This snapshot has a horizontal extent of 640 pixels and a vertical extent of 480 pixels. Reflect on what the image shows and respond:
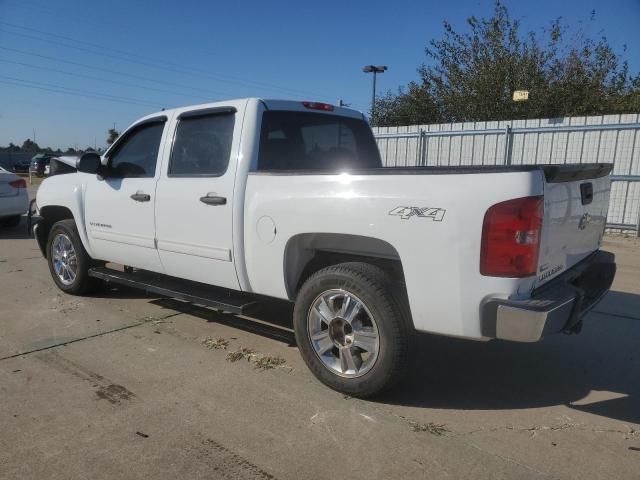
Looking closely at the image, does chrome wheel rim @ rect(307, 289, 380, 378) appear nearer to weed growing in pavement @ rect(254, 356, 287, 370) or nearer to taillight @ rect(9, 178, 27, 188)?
weed growing in pavement @ rect(254, 356, 287, 370)

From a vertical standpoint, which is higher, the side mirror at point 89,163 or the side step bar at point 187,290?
the side mirror at point 89,163

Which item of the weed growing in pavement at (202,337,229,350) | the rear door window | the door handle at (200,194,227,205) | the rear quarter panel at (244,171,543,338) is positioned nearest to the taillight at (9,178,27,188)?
the rear door window

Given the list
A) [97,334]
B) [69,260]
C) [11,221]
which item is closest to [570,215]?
[97,334]

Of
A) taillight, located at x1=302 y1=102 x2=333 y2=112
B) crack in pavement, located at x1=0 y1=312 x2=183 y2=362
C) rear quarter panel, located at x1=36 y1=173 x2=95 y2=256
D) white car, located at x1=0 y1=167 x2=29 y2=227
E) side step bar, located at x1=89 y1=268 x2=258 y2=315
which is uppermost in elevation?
taillight, located at x1=302 y1=102 x2=333 y2=112

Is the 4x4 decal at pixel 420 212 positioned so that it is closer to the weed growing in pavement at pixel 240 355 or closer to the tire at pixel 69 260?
the weed growing in pavement at pixel 240 355

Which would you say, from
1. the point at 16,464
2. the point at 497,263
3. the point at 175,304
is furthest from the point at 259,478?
the point at 175,304

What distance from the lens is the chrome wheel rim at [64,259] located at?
5.55m

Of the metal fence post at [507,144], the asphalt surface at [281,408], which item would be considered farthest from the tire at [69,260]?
the metal fence post at [507,144]

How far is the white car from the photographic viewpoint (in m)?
10.2

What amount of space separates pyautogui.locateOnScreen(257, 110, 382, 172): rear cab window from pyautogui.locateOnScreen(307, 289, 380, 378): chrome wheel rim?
0.94m

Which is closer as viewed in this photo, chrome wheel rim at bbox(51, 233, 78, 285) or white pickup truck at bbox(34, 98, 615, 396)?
white pickup truck at bbox(34, 98, 615, 396)

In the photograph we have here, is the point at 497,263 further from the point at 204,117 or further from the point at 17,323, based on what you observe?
the point at 17,323

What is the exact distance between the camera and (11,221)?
1097 cm

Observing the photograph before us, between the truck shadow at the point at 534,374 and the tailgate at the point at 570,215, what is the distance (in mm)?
885
